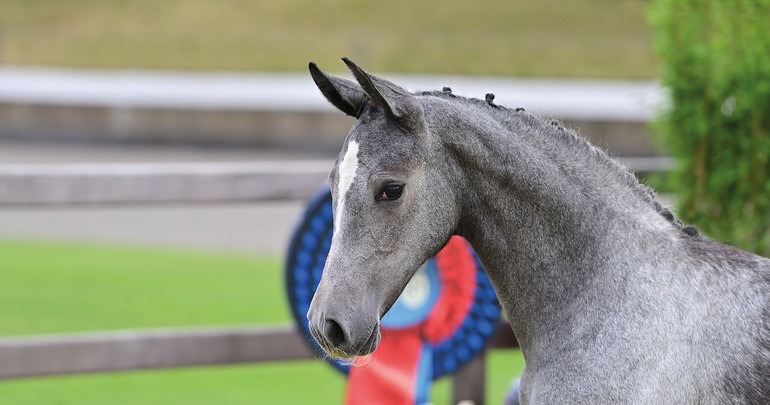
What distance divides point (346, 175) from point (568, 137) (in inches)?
25.1

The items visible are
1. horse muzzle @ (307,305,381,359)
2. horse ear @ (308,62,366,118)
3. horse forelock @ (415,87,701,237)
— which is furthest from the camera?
horse forelock @ (415,87,701,237)

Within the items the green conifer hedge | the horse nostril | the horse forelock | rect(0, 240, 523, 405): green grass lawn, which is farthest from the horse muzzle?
rect(0, 240, 523, 405): green grass lawn

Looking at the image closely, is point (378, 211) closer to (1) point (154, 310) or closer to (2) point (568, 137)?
(2) point (568, 137)

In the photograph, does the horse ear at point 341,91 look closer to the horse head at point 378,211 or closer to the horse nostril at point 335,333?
the horse head at point 378,211

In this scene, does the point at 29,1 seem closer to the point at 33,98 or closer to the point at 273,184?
the point at 33,98

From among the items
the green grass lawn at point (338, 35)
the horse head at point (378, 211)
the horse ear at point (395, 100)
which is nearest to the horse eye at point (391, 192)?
the horse head at point (378, 211)

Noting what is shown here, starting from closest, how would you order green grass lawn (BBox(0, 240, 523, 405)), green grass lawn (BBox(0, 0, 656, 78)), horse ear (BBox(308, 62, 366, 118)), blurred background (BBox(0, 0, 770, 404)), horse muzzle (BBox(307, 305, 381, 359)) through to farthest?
horse muzzle (BBox(307, 305, 381, 359)), horse ear (BBox(308, 62, 366, 118)), blurred background (BBox(0, 0, 770, 404)), green grass lawn (BBox(0, 240, 523, 405)), green grass lawn (BBox(0, 0, 656, 78))

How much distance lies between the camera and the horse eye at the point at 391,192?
221 cm

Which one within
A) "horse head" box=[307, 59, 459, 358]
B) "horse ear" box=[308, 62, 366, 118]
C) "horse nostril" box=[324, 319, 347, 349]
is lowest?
"horse nostril" box=[324, 319, 347, 349]

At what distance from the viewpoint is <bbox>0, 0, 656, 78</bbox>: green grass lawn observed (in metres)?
22.2

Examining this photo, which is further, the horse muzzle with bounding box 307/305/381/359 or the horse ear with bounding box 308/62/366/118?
the horse ear with bounding box 308/62/366/118

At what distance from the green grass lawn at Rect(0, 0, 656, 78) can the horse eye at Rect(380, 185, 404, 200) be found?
18918 millimetres

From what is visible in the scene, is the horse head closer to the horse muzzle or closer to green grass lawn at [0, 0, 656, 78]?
the horse muzzle

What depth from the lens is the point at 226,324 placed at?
694 cm
